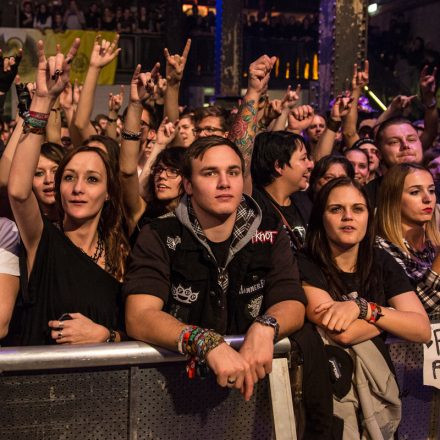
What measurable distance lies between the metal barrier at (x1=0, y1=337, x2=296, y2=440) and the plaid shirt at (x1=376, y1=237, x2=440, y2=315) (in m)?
1.07

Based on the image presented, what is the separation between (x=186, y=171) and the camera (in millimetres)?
3086

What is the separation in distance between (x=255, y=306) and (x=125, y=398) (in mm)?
726

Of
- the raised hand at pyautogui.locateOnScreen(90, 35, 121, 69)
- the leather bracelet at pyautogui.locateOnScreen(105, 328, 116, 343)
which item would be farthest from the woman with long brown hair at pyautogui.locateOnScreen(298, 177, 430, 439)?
the raised hand at pyautogui.locateOnScreen(90, 35, 121, 69)

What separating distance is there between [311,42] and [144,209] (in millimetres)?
17495

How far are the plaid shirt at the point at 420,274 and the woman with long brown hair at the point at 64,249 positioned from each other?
1.40 meters

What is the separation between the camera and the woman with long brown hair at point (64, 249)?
2768mm

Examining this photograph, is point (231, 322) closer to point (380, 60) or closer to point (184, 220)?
point (184, 220)

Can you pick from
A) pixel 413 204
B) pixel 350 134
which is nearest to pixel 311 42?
pixel 350 134

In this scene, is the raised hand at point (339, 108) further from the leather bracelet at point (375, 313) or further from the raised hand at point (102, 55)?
the leather bracelet at point (375, 313)

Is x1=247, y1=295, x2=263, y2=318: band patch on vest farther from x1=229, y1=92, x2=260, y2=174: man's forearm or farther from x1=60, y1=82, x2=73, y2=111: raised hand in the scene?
x1=60, y1=82, x2=73, y2=111: raised hand

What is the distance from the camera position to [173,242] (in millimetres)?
2885

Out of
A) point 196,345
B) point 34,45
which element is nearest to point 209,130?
point 196,345

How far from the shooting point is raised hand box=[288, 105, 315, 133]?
5703 millimetres

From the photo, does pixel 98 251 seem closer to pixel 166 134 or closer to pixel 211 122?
pixel 166 134
